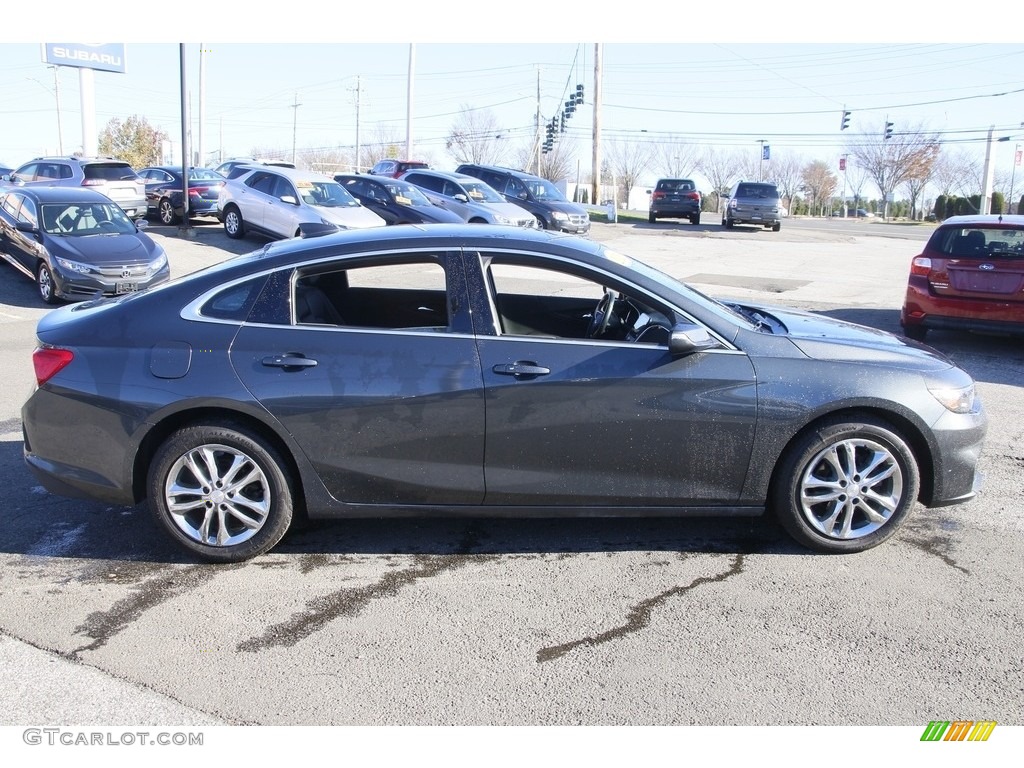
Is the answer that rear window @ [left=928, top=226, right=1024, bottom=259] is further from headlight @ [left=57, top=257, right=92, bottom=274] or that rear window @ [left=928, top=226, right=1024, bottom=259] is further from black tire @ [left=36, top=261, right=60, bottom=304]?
black tire @ [left=36, top=261, right=60, bottom=304]

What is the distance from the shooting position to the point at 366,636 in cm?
385

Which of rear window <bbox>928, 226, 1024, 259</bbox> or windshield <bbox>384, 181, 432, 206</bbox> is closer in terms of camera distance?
rear window <bbox>928, 226, 1024, 259</bbox>

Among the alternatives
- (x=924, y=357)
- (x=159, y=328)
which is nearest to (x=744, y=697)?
(x=924, y=357)

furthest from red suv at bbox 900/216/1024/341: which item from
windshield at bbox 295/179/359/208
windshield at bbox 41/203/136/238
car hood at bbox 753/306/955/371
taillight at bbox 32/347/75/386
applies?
windshield at bbox 295/179/359/208

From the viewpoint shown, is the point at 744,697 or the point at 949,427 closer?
the point at 744,697

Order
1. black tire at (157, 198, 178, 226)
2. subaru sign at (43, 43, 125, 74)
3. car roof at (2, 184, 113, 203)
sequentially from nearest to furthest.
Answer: car roof at (2, 184, 113, 203) < black tire at (157, 198, 178, 226) < subaru sign at (43, 43, 125, 74)

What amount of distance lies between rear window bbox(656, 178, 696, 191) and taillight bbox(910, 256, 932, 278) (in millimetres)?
26459

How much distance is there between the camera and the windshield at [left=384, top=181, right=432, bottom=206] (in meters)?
21.7

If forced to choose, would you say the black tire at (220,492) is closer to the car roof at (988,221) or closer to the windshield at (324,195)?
the car roof at (988,221)

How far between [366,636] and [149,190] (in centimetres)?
2460

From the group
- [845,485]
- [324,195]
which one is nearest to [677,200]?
[324,195]

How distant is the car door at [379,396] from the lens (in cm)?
438

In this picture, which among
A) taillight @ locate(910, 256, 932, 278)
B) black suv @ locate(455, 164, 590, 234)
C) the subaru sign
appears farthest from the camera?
the subaru sign

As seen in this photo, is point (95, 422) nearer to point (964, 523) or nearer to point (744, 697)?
point (744, 697)
